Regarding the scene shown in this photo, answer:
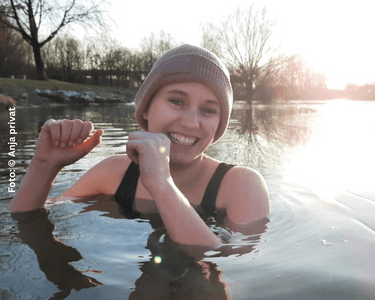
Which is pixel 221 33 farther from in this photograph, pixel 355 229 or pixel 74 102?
pixel 355 229

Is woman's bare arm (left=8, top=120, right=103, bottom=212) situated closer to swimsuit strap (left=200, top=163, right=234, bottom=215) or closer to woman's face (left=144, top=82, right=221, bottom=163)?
woman's face (left=144, top=82, right=221, bottom=163)

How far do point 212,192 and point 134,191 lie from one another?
26.4 inches

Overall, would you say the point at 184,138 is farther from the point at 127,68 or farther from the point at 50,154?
the point at 127,68

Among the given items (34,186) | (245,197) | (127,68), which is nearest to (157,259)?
(245,197)

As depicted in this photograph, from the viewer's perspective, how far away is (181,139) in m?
2.25

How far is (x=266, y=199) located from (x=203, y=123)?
70 centimetres

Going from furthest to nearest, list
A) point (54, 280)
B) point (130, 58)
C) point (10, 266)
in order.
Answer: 1. point (130, 58)
2. point (10, 266)
3. point (54, 280)

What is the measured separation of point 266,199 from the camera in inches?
90.4

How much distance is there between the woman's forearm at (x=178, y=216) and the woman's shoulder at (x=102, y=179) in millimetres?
1113

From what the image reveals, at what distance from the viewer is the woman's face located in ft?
7.22

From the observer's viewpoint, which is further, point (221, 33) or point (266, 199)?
point (221, 33)

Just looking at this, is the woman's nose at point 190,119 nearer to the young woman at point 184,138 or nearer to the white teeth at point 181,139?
the young woman at point 184,138

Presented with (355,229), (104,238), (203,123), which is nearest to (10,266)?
(104,238)

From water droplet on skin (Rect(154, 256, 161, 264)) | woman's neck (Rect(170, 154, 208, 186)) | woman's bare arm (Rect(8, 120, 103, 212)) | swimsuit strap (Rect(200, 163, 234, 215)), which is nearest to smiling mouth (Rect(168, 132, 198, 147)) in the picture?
woman's neck (Rect(170, 154, 208, 186))
